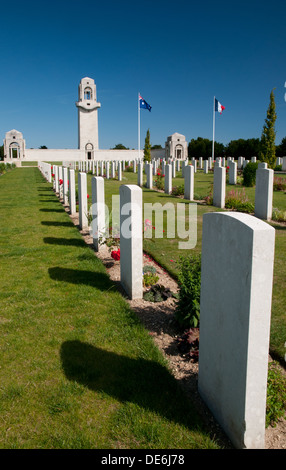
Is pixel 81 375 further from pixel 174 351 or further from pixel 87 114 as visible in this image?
pixel 87 114

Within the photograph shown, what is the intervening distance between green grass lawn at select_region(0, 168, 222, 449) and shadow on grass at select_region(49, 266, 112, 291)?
0.05 feet

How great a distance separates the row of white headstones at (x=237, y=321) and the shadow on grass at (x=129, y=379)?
23cm

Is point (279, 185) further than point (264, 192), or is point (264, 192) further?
point (279, 185)

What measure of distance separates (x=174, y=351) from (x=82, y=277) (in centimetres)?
220

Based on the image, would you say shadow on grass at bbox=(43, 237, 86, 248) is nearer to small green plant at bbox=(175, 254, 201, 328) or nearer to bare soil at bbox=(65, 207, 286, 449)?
bare soil at bbox=(65, 207, 286, 449)

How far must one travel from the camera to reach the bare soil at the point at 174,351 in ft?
7.34

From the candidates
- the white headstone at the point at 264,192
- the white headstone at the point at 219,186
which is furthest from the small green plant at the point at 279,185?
the white headstone at the point at 264,192

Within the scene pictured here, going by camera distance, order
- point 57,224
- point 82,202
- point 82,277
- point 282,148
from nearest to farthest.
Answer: point 82,277 < point 82,202 < point 57,224 < point 282,148

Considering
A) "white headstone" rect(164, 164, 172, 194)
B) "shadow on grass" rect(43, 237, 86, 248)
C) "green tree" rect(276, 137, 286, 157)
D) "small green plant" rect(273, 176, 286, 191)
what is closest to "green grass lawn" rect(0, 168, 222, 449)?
"shadow on grass" rect(43, 237, 86, 248)

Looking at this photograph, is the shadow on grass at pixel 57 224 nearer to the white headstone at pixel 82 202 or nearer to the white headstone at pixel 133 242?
the white headstone at pixel 82 202

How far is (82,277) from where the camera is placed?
198 inches

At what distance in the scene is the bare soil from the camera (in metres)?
2.24

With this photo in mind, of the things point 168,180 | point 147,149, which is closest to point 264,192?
point 168,180
